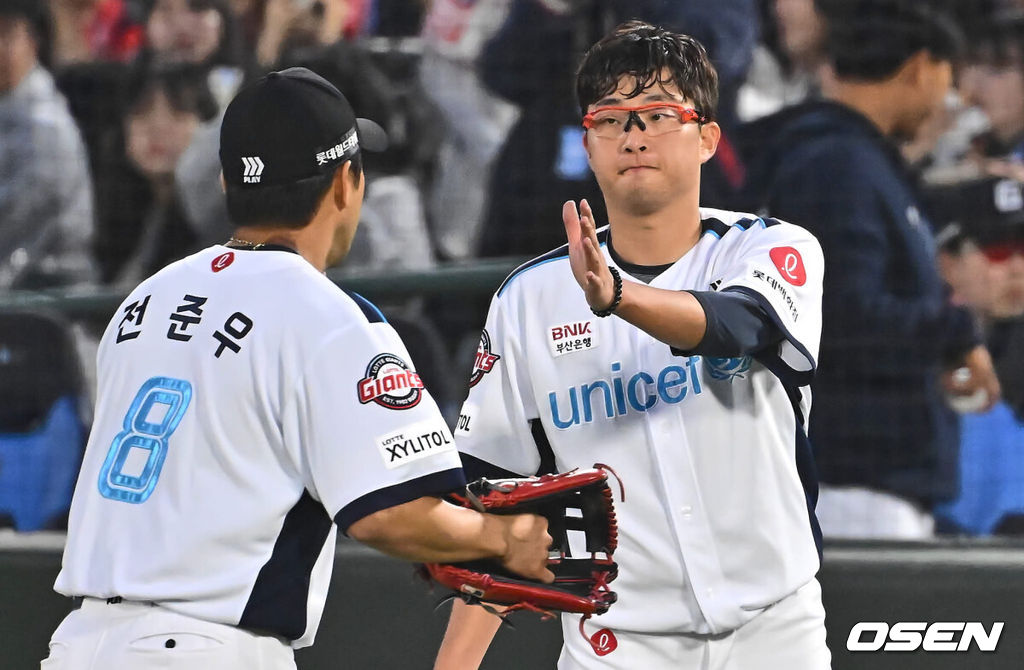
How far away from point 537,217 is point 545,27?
0.68 m

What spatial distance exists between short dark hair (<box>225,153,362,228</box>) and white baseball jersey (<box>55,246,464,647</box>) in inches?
4.7

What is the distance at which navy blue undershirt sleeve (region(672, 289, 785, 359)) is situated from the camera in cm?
214

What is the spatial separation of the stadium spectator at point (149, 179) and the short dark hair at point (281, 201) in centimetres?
311

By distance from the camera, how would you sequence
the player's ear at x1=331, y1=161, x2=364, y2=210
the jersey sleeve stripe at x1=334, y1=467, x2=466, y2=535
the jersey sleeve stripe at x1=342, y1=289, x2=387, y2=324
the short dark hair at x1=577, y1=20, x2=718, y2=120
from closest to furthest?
the jersey sleeve stripe at x1=334, y1=467, x2=466, y2=535
the jersey sleeve stripe at x1=342, y1=289, x2=387, y2=324
the player's ear at x1=331, y1=161, x2=364, y2=210
the short dark hair at x1=577, y1=20, x2=718, y2=120

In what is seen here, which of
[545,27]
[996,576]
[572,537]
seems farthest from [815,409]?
[572,537]

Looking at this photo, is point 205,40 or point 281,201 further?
point 205,40

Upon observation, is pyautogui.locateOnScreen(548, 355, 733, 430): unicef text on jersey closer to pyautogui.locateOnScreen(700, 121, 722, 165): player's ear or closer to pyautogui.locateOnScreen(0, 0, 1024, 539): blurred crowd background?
pyautogui.locateOnScreen(700, 121, 722, 165): player's ear

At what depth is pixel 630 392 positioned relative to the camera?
2.41m

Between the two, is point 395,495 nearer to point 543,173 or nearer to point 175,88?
point 543,173

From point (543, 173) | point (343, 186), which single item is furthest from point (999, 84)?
point (343, 186)

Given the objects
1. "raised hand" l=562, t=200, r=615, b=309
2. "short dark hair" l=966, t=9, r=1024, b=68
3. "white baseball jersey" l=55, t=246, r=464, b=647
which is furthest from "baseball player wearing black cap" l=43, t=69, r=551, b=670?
"short dark hair" l=966, t=9, r=1024, b=68

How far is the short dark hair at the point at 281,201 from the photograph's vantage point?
7.00 ft

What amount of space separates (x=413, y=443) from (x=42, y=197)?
3521 millimetres

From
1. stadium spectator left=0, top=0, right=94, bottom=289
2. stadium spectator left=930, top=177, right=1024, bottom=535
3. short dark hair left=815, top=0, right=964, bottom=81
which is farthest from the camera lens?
stadium spectator left=0, top=0, right=94, bottom=289
